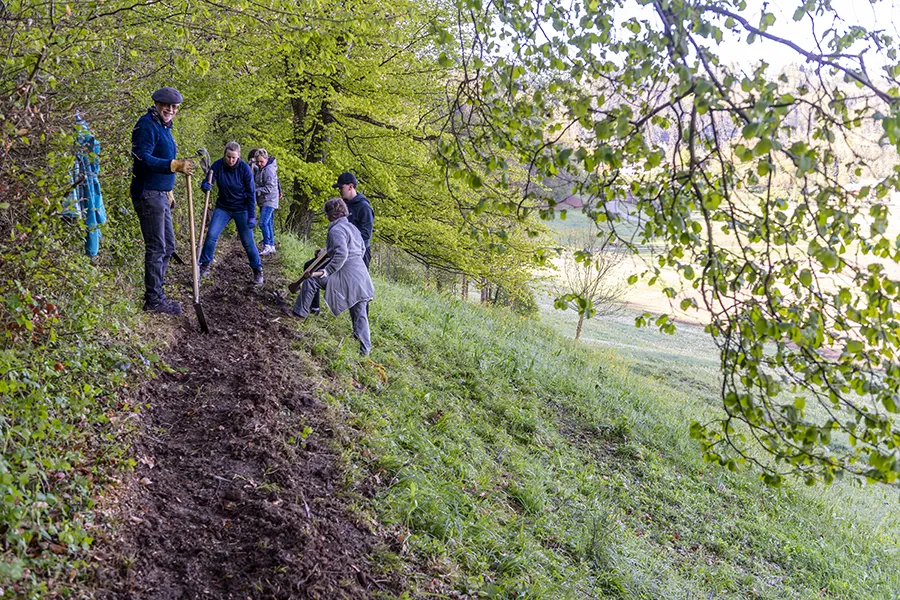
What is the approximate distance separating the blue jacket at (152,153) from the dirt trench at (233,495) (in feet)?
4.88

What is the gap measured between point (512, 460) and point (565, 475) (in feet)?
3.16

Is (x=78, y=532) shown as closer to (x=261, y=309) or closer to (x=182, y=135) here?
(x=261, y=309)

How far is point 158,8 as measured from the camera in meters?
6.99

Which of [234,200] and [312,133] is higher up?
[312,133]

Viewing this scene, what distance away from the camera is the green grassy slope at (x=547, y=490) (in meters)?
5.27

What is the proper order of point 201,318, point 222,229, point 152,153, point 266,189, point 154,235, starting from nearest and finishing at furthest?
point 152,153 → point 154,235 → point 201,318 → point 222,229 → point 266,189

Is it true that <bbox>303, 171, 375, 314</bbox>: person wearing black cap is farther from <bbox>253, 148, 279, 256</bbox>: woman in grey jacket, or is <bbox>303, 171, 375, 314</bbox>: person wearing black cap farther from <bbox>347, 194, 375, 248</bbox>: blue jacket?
<bbox>253, 148, 279, 256</bbox>: woman in grey jacket

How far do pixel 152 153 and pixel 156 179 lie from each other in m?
0.26

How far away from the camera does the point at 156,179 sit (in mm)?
6547

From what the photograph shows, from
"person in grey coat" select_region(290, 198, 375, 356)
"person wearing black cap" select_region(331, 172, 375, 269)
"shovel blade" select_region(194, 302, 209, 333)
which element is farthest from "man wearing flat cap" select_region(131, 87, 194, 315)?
→ "person wearing black cap" select_region(331, 172, 375, 269)

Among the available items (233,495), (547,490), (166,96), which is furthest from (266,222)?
(233,495)

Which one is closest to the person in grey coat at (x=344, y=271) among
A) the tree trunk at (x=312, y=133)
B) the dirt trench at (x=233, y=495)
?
the dirt trench at (x=233, y=495)

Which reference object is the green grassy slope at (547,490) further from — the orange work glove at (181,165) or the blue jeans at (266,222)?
the orange work glove at (181,165)

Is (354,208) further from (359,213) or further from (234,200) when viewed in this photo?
(234,200)
